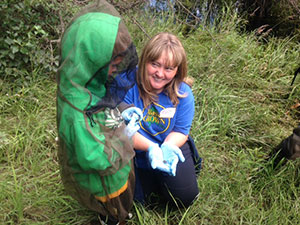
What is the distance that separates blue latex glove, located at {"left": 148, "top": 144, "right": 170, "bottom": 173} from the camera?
168cm

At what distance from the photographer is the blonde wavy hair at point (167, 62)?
1.76 m

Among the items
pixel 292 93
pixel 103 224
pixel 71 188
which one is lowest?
pixel 103 224

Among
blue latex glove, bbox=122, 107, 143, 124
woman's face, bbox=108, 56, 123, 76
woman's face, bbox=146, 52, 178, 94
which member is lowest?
blue latex glove, bbox=122, 107, 143, 124

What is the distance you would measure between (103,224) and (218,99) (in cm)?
186

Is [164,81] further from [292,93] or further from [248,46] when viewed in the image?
[248,46]

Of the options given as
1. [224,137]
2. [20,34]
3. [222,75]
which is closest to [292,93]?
[222,75]

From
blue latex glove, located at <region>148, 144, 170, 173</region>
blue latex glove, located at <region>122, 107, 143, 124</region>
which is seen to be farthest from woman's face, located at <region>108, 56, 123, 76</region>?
blue latex glove, located at <region>148, 144, 170, 173</region>

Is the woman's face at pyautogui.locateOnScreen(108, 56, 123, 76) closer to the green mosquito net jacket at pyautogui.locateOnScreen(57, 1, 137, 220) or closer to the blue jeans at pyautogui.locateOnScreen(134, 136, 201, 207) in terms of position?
the green mosquito net jacket at pyautogui.locateOnScreen(57, 1, 137, 220)

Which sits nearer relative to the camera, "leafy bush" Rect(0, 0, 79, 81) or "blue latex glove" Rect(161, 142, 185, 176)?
"blue latex glove" Rect(161, 142, 185, 176)

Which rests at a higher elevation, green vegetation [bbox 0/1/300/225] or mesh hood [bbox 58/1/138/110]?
mesh hood [bbox 58/1/138/110]

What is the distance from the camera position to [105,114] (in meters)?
1.31

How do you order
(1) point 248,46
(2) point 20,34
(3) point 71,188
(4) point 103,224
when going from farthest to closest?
(1) point 248,46
(2) point 20,34
(4) point 103,224
(3) point 71,188

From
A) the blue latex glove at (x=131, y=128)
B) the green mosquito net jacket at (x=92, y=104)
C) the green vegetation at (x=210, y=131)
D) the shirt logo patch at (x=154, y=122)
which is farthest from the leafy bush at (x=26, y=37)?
the green mosquito net jacket at (x=92, y=104)

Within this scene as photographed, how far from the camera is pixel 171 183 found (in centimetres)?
186
